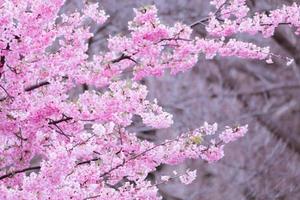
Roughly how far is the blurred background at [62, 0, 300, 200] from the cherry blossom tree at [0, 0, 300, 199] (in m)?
2.75

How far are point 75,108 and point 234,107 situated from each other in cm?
462

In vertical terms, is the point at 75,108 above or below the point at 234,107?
below

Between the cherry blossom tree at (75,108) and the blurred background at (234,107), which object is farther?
the blurred background at (234,107)

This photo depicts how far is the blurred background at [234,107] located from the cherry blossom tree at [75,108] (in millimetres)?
2749

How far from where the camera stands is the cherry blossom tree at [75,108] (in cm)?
321

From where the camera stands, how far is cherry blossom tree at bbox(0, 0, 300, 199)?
3207 millimetres

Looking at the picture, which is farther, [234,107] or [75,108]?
[234,107]

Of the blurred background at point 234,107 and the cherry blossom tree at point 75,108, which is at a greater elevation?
the blurred background at point 234,107

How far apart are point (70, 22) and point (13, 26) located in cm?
146

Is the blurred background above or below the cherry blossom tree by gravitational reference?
above

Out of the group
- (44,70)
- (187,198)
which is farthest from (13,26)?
(187,198)

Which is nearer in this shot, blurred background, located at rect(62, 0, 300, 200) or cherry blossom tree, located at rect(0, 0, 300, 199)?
cherry blossom tree, located at rect(0, 0, 300, 199)

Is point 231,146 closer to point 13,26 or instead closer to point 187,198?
point 187,198

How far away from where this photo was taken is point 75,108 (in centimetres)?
355
